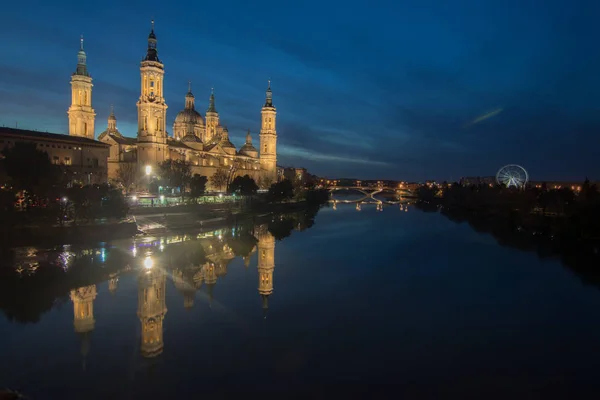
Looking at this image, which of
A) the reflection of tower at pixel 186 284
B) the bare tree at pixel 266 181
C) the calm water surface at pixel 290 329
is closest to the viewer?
the calm water surface at pixel 290 329

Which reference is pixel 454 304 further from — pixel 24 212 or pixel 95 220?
pixel 24 212

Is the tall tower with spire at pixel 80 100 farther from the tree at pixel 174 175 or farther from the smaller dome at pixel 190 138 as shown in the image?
the smaller dome at pixel 190 138

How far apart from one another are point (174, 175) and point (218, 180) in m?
13.1

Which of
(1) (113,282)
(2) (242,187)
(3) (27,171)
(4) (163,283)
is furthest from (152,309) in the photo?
(2) (242,187)

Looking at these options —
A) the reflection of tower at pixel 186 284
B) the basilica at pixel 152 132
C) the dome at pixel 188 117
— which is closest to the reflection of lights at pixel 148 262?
the reflection of tower at pixel 186 284

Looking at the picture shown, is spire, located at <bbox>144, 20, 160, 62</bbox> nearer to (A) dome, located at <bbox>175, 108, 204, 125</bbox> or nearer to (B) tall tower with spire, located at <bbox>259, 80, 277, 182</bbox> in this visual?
(A) dome, located at <bbox>175, 108, 204, 125</bbox>

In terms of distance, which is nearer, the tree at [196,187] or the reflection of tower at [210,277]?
the reflection of tower at [210,277]

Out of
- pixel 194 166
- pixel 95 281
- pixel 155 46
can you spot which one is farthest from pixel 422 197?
pixel 95 281

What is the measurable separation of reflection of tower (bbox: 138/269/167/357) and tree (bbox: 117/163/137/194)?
23001 millimetres

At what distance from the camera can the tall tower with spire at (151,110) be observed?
125ft

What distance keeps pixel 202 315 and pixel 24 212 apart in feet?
44.5

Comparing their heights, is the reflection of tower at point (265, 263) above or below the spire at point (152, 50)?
below

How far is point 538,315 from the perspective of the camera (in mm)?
11469

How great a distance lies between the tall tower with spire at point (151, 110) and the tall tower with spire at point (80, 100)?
462 centimetres
